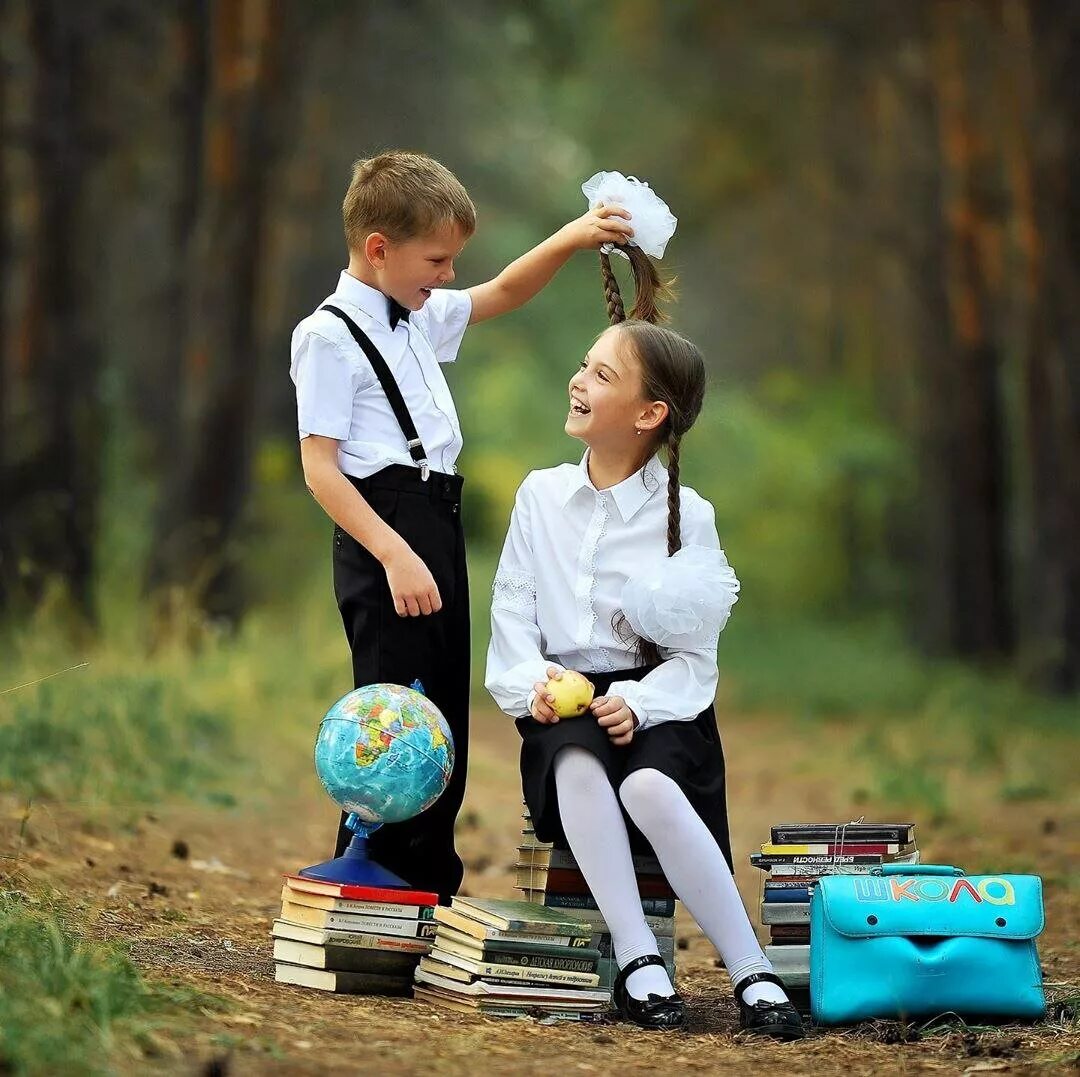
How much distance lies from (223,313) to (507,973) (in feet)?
31.2

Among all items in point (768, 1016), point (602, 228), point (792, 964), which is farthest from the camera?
point (602, 228)

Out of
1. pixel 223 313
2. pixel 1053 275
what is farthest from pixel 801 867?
pixel 223 313

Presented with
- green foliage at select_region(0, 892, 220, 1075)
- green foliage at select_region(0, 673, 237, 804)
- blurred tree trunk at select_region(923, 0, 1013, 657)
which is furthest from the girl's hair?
blurred tree trunk at select_region(923, 0, 1013, 657)

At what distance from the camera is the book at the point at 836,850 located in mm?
4809

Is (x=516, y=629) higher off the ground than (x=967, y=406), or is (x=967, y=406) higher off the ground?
(x=967, y=406)

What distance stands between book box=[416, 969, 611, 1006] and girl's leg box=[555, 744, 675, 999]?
11 centimetres

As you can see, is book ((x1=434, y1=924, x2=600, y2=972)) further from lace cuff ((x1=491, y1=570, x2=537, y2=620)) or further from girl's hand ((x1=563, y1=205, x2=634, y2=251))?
girl's hand ((x1=563, y1=205, x2=634, y2=251))

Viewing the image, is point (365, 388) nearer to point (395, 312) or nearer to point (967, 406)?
point (395, 312)

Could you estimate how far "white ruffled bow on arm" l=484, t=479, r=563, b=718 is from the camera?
4715mm

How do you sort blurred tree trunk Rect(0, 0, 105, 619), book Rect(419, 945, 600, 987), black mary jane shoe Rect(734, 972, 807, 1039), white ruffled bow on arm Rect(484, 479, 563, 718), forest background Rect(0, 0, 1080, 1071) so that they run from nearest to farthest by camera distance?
black mary jane shoe Rect(734, 972, 807, 1039), book Rect(419, 945, 600, 987), white ruffled bow on arm Rect(484, 479, 563, 718), forest background Rect(0, 0, 1080, 1071), blurred tree trunk Rect(0, 0, 105, 619)

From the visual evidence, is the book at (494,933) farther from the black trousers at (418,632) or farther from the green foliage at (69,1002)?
the green foliage at (69,1002)

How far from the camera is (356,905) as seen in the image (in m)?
4.61

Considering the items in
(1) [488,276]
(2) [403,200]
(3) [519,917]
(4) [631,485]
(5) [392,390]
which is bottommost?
(3) [519,917]

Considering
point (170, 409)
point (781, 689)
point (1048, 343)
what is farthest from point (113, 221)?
point (1048, 343)
